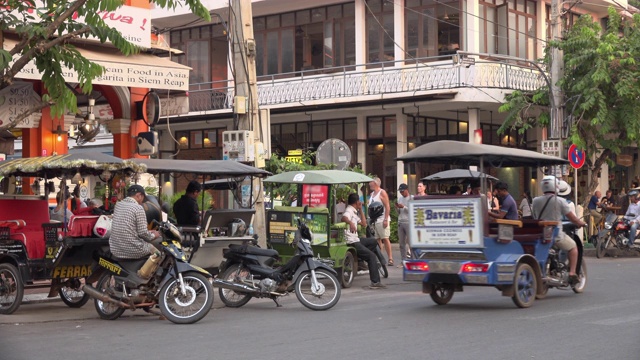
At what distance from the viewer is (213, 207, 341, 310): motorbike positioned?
13.6 m

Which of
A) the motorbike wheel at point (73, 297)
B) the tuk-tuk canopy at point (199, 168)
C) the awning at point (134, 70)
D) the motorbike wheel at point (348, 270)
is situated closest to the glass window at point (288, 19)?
the awning at point (134, 70)

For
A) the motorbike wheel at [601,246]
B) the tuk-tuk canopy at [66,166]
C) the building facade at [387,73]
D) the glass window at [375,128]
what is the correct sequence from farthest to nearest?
the glass window at [375,128]
the building facade at [387,73]
the motorbike wheel at [601,246]
the tuk-tuk canopy at [66,166]

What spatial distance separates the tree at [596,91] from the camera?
28.0m

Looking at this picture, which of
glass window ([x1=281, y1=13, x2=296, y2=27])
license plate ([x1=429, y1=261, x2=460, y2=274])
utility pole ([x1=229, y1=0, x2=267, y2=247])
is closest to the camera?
license plate ([x1=429, y1=261, x2=460, y2=274])

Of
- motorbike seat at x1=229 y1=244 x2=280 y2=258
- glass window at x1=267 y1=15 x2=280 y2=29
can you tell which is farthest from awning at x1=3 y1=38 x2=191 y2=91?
glass window at x1=267 y1=15 x2=280 y2=29

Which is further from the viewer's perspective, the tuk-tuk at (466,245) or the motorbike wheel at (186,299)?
the tuk-tuk at (466,245)

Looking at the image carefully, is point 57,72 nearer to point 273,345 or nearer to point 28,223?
point 28,223

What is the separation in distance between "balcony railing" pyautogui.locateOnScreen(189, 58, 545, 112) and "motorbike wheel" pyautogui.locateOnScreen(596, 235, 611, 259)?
250 inches

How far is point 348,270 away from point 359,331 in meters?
5.99

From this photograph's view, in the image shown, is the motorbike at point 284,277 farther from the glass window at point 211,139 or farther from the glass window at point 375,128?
the glass window at point 211,139

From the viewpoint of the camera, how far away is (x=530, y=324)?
38.2 ft

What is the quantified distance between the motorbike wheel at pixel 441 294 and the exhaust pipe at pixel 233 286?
2.67 meters

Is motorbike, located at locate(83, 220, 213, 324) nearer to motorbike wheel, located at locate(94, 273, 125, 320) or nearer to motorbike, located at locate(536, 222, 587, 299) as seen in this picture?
motorbike wheel, located at locate(94, 273, 125, 320)

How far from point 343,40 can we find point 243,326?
897 inches
